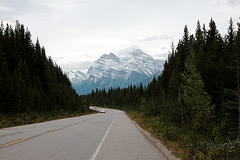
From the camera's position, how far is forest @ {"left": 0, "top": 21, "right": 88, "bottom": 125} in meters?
32.8

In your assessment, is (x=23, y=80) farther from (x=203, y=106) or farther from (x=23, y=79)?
(x=203, y=106)

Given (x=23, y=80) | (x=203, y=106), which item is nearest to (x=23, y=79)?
(x=23, y=80)

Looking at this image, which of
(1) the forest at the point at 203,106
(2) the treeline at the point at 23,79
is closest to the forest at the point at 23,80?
(2) the treeline at the point at 23,79

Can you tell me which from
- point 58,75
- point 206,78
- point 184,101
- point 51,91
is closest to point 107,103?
point 58,75

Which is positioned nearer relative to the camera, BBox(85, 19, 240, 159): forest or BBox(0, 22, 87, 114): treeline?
BBox(85, 19, 240, 159): forest

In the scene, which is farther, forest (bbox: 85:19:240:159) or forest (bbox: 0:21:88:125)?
forest (bbox: 0:21:88:125)

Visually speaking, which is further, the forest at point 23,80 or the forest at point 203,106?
the forest at point 23,80

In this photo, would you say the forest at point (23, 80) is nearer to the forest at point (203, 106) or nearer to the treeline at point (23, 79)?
the treeline at point (23, 79)

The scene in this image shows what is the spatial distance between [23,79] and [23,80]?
501cm

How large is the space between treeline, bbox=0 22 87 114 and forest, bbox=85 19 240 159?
2019 centimetres

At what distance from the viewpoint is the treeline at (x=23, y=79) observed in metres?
32.8

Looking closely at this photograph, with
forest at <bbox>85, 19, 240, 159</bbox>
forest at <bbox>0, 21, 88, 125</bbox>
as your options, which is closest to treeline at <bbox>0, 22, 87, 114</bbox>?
forest at <bbox>0, 21, 88, 125</bbox>

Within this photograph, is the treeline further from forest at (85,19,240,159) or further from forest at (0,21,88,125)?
forest at (85,19,240,159)

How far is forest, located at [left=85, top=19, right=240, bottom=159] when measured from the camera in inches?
304
